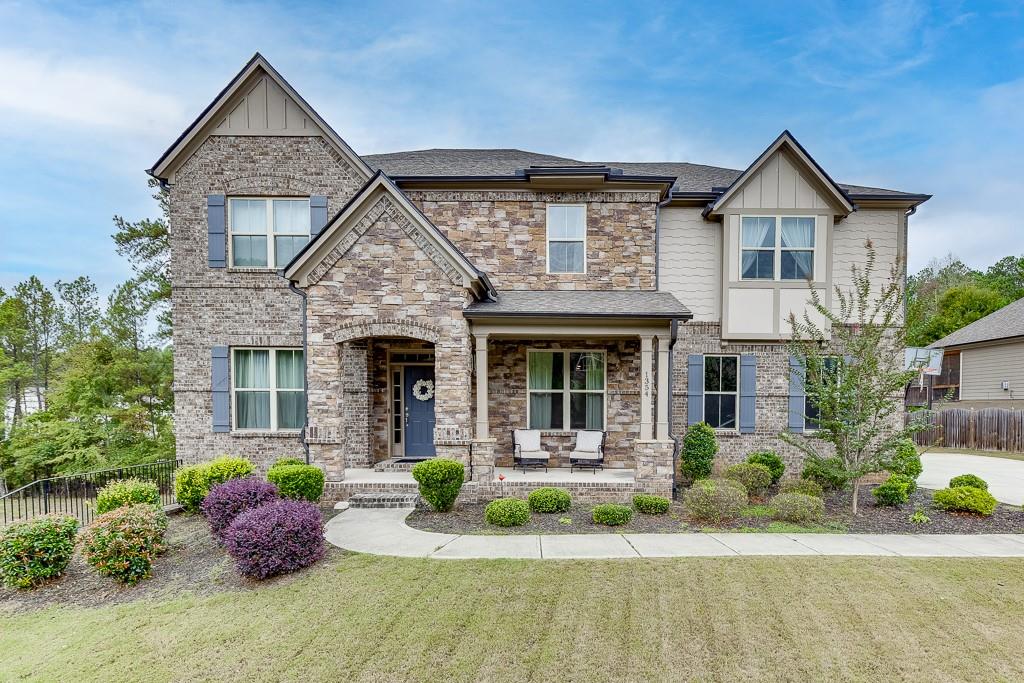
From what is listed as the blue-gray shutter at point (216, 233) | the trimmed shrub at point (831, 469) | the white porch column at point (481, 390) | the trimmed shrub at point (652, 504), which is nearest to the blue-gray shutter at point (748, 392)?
the trimmed shrub at point (831, 469)

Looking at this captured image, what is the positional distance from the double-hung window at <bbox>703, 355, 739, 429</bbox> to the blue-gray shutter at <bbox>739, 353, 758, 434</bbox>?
19cm

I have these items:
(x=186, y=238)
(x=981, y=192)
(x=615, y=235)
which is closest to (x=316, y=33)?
(x=186, y=238)

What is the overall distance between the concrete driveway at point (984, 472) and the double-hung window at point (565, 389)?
8.13 metres

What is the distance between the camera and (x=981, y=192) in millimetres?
35406

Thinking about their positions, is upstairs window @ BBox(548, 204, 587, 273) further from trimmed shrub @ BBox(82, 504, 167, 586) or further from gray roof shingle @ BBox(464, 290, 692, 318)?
trimmed shrub @ BBox(82, 504, 167, 586)

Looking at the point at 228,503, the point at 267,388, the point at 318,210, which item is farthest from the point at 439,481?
the point at 318,210

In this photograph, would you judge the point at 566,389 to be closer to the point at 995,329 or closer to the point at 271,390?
the point at 271,390

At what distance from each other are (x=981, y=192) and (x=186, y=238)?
5074 centimetres

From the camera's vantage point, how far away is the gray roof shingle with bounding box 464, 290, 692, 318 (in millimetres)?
9344

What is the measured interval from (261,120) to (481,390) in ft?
26.6

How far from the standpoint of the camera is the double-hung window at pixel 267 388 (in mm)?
10867

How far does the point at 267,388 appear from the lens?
1088 cm

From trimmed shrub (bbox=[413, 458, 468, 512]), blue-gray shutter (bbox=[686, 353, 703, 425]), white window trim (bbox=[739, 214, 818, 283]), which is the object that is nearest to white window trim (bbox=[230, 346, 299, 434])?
trimmed shrub (bbox=[413, 458, 468, 512])

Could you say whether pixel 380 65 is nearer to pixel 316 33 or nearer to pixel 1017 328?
pixel 316 33
